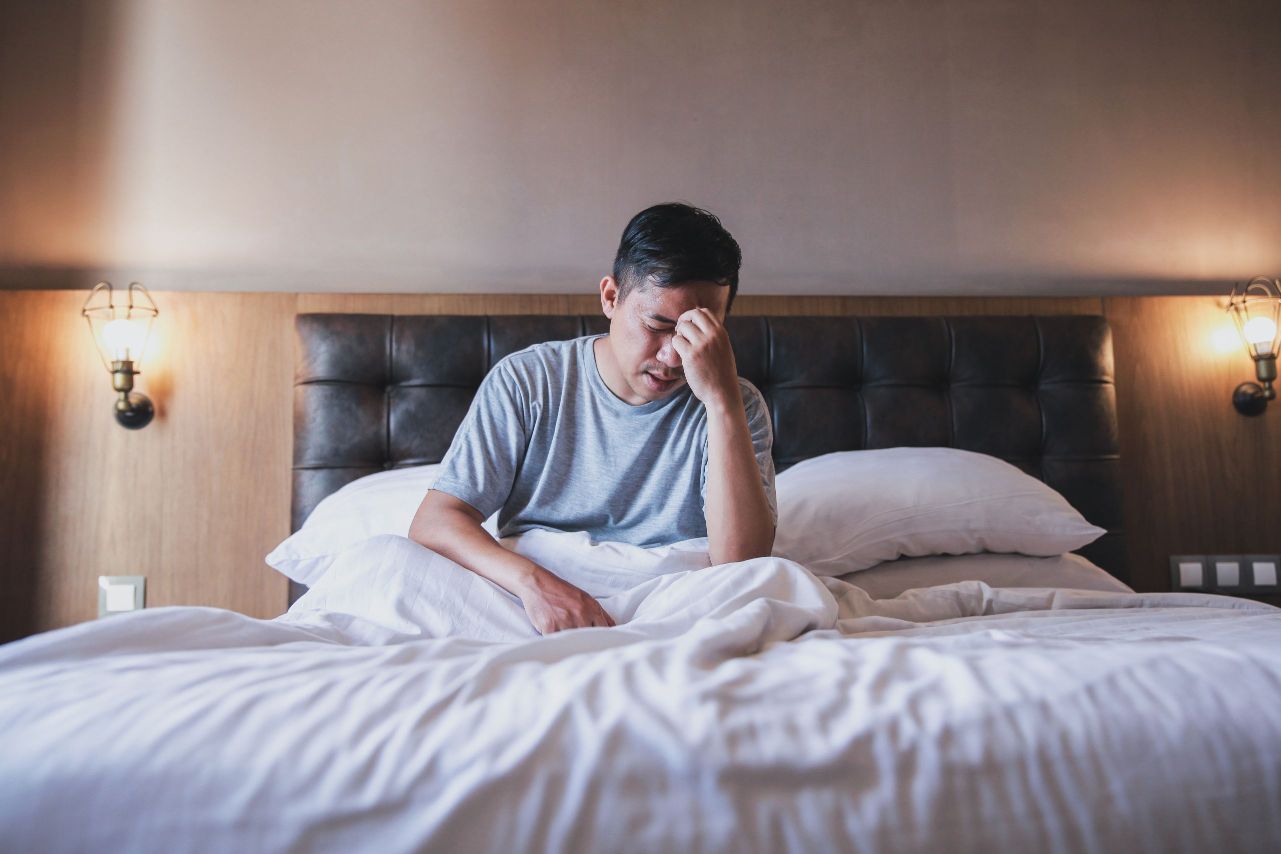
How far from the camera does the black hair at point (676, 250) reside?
124cm

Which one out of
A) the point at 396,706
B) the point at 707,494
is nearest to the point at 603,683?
the point at 396,706

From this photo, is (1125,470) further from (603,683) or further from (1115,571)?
(603,683)

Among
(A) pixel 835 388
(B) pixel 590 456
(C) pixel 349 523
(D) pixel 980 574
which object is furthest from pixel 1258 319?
(C) pixel 349 523

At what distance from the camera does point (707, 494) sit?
1253 millimetres

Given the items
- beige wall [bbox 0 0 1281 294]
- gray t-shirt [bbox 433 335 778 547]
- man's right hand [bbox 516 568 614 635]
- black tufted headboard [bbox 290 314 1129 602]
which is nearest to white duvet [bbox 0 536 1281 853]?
man's right hand [bbox 516 568 614 635]

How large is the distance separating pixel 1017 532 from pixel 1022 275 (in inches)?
37.9

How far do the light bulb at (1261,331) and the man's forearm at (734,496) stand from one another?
177cm

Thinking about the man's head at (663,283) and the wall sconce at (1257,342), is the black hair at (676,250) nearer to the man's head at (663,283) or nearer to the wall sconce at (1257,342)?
the man's head at (663,283)

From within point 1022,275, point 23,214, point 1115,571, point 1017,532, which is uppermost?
point 23,214

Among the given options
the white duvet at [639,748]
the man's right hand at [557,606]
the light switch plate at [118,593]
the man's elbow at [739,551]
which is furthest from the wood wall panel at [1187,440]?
the light switch plate at [118,593]

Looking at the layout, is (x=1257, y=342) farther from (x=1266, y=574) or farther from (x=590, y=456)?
(x=590, y=456)

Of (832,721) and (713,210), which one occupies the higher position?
(713,210)

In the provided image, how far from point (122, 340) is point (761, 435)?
1.49 meters

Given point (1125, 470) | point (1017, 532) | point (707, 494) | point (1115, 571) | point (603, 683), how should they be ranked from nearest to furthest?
point (603, 683), point (707, 494), point (1017, 532), point (1115, 571), point (1125, 470)
